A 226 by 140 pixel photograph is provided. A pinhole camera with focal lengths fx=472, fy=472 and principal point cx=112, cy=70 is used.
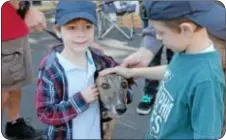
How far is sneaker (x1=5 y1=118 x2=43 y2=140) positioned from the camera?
2.44 metres

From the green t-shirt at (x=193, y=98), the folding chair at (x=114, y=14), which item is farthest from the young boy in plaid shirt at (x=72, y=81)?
Result: the folding chair at (x=114, y=14)

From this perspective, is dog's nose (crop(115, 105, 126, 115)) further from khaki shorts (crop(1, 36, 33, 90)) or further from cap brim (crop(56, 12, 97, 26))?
khaki shorts (crop(1, 36, 33, 90))

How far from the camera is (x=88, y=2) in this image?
146cm

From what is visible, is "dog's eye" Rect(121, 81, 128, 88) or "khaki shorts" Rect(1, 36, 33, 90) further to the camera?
"khaki shorts" Rect(1, 36, 33, 90)

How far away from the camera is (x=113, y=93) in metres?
1.39

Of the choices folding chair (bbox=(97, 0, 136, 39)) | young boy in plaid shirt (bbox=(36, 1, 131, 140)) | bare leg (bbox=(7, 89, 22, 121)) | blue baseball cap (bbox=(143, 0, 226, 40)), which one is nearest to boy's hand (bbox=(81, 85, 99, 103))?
young boy in plaid shirt (bbox=(36, 1, 131, 140))

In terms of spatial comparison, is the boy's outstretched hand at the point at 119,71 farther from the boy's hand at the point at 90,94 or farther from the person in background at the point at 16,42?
the person in background at the point at 16,42

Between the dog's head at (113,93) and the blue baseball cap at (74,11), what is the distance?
18cm

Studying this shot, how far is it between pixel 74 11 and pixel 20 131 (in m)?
1.22

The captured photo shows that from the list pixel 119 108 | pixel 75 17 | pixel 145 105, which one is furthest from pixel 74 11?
pixel 145 105

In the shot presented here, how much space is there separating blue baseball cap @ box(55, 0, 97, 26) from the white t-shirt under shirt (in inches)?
4.4

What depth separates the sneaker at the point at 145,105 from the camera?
2.80 metres

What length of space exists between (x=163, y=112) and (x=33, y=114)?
1.51 m

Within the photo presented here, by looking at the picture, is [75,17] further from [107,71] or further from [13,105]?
[13,105]
